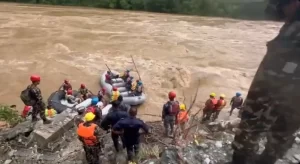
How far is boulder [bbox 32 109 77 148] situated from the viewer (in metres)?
4.97

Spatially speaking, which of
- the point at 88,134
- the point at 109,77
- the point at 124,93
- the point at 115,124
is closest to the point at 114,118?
the point at 115,124

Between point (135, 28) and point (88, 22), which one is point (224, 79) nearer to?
point (135, 28)

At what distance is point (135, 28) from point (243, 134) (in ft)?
57.9

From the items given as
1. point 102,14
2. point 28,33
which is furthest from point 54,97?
point 102,14

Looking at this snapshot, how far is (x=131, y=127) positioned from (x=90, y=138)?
52 centimetres

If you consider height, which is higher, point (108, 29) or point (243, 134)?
point (243, 134)

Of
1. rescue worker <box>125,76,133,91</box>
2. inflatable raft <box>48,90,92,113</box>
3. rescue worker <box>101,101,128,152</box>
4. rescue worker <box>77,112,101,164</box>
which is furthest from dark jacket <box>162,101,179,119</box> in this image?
rescue worker <box>125,76,133,91</box>

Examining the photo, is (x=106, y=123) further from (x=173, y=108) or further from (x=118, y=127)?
(x=173, y=108)

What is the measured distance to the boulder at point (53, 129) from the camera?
16.3ft

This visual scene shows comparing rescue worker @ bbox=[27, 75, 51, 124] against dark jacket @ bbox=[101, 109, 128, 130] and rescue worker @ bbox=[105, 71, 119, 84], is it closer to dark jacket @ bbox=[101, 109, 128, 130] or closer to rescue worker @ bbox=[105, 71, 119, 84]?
dark jacket @ bbox=[101, 109, 128, 130]

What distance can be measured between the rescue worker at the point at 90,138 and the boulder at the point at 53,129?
0.82 metres

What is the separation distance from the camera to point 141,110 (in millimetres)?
11180

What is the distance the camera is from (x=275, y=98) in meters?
2.71

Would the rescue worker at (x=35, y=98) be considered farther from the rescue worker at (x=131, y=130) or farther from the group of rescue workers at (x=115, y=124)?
the rescue worker at (x=131, y=130)
